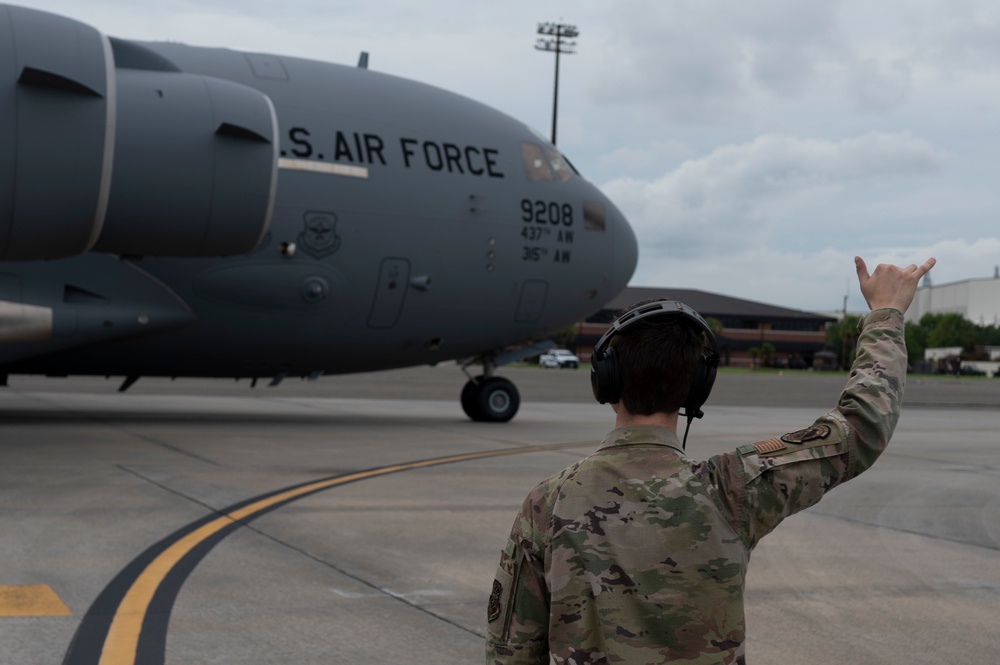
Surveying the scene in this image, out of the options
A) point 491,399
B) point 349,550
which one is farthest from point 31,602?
point 491,399

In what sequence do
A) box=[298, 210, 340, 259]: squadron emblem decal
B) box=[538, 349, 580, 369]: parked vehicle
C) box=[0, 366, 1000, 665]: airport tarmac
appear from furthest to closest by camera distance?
box=[538, 349, 580, 369]: parked vehicle < box=[298, 210, 340, 259]: squadron emblem decal < box=[0, 366, 1000, 665]: airport tarmac

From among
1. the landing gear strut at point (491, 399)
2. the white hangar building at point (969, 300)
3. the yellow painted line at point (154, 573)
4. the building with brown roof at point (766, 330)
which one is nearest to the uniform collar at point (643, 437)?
the yellow painted line at point (154, 573)

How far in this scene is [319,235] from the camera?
16.0m

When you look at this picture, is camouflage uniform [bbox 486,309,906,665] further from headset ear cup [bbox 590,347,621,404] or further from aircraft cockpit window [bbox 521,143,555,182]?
aircraft cockpit window [bbox 521,143,555,182]

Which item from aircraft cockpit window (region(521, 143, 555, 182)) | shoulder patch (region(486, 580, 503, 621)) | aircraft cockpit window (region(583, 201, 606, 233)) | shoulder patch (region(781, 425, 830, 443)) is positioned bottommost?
shoulder patch (region(486, 580, 503, 621))

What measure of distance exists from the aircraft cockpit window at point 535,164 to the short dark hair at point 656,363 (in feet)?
51.8

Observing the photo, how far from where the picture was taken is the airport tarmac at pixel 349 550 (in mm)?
5508

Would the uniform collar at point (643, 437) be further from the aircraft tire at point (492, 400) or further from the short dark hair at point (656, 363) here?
the aircraft tire at point (492, 400)

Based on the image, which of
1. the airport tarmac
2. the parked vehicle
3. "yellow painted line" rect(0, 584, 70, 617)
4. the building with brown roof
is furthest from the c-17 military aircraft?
the building with brown roof

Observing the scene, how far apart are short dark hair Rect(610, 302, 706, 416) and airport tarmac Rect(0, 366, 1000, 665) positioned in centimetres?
305

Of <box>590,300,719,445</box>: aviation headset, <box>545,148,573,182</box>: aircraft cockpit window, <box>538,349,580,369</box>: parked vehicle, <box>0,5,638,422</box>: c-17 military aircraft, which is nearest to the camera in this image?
<box>590,300,719,445</box>: aviation headset

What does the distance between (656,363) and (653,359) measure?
0.01 meters

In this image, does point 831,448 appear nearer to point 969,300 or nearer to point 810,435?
point 810,435

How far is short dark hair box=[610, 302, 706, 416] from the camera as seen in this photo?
2432 mm
